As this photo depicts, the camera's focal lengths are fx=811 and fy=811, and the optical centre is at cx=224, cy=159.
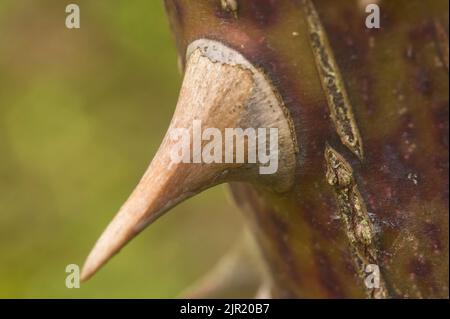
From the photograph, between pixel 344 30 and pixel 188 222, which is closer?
pixel 344 30

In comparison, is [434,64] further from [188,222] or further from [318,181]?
[188,222]

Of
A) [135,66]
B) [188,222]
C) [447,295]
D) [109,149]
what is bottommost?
[447,295]
